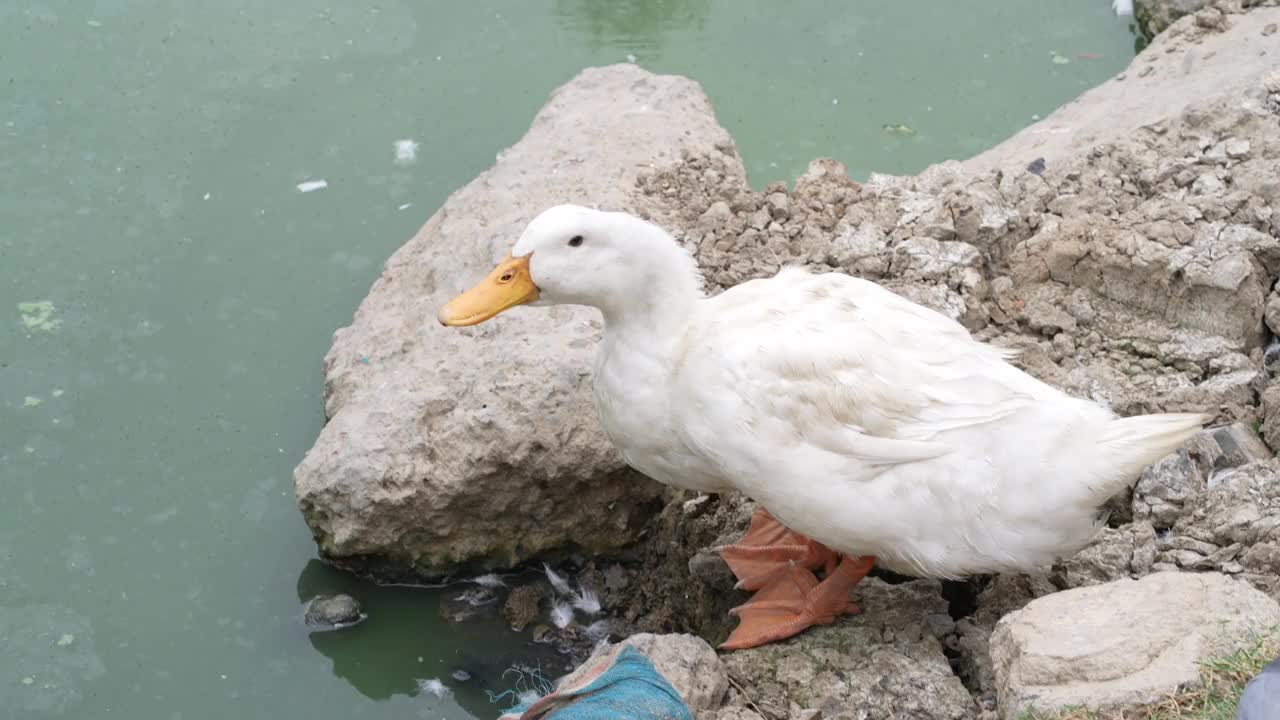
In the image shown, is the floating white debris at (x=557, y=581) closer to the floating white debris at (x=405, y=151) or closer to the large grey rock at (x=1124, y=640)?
the large grey rock at (x=1124, y=640)

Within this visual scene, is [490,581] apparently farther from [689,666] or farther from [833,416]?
[833,416]

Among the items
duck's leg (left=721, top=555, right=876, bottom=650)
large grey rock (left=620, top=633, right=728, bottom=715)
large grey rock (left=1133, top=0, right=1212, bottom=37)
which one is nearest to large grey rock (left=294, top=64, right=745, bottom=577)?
duck's leg (left=721, top=555, right=876, bottom=650)

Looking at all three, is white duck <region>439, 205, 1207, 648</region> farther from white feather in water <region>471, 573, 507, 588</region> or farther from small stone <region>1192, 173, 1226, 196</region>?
small stone <region>1192, 173, 1226, 196</region>

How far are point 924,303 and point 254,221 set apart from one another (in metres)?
2.98

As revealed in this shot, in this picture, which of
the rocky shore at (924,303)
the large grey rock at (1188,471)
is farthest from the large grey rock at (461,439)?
the large grey rock at (1188,471)

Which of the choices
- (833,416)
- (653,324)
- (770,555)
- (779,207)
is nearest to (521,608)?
(770,555)

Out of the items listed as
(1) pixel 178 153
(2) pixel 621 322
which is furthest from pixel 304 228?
(2) pixel 621 322

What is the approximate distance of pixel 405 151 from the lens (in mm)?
6195

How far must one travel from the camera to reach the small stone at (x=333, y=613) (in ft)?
14.5

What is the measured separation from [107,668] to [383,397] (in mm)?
1205

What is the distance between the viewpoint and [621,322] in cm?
377

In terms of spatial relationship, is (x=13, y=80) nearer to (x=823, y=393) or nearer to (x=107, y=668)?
(x=107, y=668)

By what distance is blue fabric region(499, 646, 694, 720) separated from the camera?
3170mm

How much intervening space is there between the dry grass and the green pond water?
2010mm
